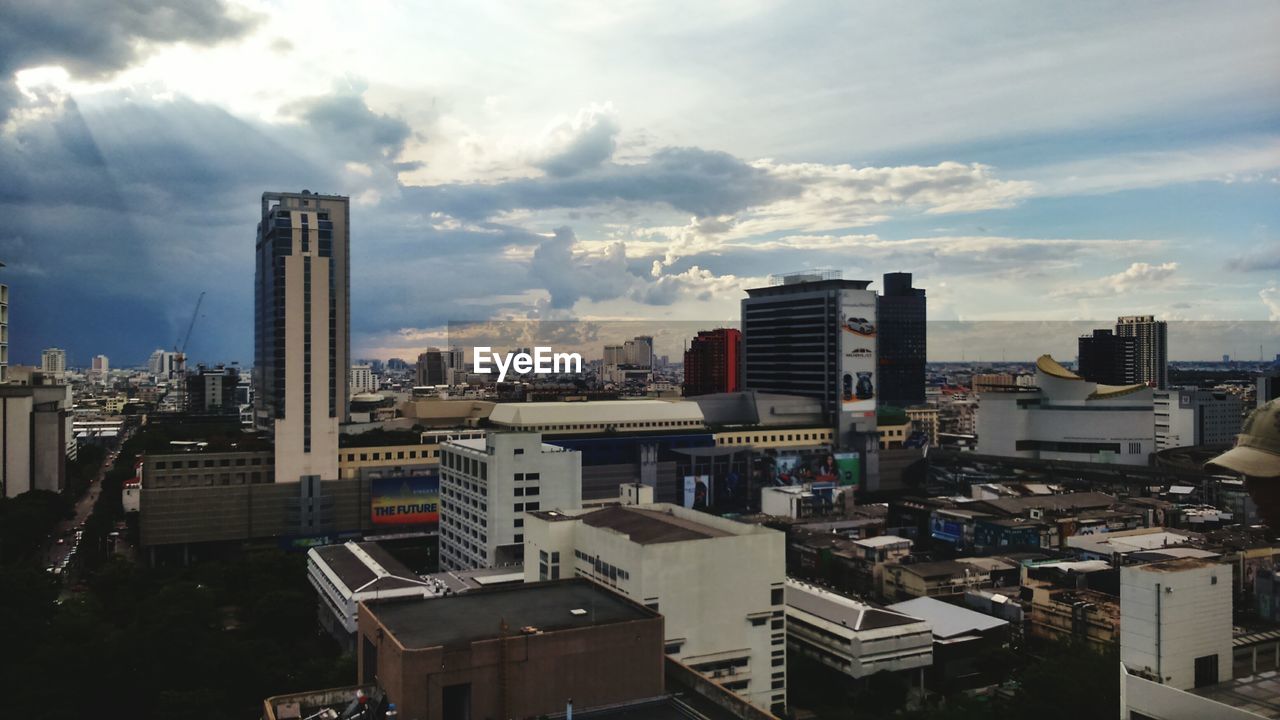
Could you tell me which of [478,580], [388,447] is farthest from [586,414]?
[478,580]

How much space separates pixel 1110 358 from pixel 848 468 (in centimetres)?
11742

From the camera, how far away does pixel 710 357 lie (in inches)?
6230

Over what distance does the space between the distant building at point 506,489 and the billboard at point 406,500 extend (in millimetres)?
11062

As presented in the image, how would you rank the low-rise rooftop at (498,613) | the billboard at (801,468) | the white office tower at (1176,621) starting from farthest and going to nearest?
the billboard at (801,468) → the white office tower at (1176,621) → the low-rise rooftop at (498,613)

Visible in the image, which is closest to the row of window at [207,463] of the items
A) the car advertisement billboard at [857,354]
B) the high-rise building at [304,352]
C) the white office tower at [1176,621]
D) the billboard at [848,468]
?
the high-rise building at [304,352]

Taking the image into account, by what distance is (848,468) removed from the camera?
79.5 metres

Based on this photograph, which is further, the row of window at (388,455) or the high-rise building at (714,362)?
the high-rise building at (714,362)

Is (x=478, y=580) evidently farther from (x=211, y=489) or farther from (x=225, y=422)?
(x=225, y=422)

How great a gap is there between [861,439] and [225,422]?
276 feet

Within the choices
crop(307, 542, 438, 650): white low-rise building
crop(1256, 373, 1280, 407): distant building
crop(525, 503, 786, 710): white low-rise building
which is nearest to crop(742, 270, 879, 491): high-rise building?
crop(1256, 373, 1280, 407): distant building

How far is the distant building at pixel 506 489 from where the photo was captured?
45.7 meters

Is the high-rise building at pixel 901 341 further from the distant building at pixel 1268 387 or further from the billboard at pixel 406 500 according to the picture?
the billboard at pixel 406 500

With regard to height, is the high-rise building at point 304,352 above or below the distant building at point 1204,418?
above

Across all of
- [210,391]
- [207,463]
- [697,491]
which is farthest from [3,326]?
[210,391]
